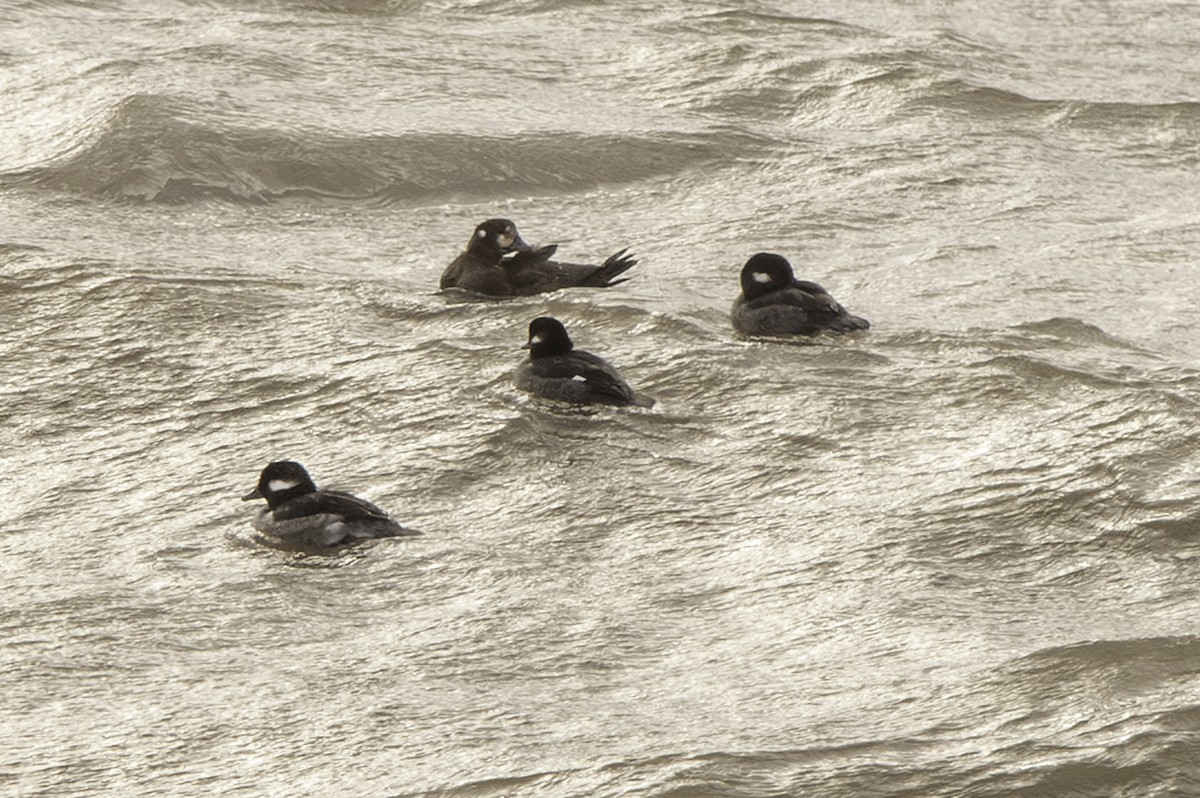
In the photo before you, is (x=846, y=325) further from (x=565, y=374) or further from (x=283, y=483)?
(x=283, y=483)

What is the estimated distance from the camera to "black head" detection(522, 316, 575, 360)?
10297 millimetres

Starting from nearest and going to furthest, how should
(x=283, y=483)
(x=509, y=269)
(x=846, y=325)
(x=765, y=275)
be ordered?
(x=283, y=483) → (x=846, y=325) → (x=765, y=275) → (x=509, y=269)

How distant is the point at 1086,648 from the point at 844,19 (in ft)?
34.7

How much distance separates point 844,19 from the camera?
17.5 meters

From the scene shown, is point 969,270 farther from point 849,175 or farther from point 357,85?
point 357,85

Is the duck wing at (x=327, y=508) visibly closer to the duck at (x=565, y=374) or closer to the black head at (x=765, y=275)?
the duck at (x=565, y=374)

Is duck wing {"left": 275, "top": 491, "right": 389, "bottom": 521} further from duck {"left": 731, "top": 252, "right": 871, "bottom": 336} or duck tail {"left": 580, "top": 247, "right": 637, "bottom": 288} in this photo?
duck tail {"left": 580, "top": 247, "right": 637, "bottom": 288}

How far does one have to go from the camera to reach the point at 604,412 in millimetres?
10172

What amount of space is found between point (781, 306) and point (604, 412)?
1.24 meters

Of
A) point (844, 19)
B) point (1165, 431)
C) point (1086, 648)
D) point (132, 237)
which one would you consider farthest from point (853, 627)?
point (844, 19)

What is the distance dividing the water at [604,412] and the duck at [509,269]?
0.14 metres

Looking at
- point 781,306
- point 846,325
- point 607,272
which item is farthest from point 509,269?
point 846,325

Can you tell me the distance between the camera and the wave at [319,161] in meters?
13.5

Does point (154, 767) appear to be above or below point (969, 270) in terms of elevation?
below
